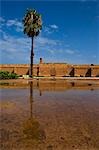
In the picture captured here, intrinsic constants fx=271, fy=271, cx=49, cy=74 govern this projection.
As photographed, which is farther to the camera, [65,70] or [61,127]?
Result: [65,70]

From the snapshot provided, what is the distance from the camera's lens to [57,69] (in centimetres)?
5300

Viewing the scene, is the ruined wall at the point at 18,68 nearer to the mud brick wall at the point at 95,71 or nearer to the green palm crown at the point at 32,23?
the green palm crown at the point at 32,23

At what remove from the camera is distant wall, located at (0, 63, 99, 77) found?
5156 cm

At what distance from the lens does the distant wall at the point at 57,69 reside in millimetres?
51562

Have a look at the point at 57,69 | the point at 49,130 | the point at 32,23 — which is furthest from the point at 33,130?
the point at 57,69

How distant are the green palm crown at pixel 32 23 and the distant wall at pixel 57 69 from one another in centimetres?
839

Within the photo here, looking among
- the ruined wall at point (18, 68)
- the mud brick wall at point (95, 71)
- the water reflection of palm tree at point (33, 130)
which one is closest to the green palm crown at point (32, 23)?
the ruined wall at point (18, 68)

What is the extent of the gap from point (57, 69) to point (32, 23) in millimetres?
11719

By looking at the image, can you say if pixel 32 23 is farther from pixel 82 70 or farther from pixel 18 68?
pixel 82 70

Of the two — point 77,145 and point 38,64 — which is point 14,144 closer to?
point 77,145

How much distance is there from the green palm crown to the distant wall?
8394 millimetres

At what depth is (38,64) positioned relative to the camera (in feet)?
171

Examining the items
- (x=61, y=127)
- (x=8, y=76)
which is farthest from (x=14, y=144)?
(x=8, y=76)

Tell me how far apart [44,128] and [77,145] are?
1.73m
